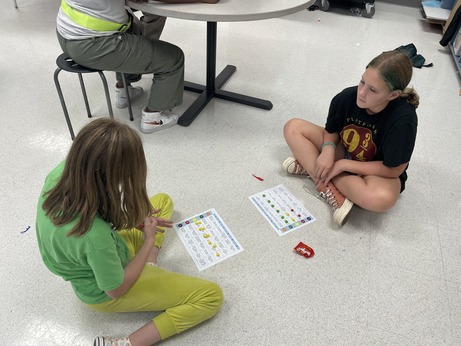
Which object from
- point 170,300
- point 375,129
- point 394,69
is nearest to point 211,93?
point 375,129

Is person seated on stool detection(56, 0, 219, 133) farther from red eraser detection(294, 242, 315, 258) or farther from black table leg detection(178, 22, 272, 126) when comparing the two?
red eraser detection(294, 242, 315, 258)

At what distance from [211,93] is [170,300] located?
4.97 ft

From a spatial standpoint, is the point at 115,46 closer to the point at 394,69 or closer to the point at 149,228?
the point at 149,228

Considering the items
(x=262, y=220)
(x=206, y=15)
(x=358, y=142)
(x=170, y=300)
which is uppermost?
(x=206, y=15)

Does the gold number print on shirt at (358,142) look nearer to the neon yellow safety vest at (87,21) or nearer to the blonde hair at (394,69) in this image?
the blonde hair at (394,69)

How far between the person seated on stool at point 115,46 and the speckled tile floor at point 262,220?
288mm

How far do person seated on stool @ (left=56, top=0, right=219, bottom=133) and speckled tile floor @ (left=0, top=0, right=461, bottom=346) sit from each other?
29cm

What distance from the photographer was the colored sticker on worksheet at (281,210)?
1.55 m

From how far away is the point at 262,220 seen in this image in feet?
5.14

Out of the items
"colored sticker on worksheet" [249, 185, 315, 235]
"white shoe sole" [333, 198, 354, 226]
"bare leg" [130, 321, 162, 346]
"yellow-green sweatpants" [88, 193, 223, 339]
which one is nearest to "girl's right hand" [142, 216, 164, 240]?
"yellow-green sweatpants" [88, 193, 223, 339]

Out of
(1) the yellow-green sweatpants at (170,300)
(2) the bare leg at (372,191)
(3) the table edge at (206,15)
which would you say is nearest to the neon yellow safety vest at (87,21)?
(3) the table edge at (206,15)

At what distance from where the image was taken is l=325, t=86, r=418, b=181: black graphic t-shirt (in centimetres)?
141

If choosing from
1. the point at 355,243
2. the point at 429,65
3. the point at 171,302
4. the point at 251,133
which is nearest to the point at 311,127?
the point at 251,133

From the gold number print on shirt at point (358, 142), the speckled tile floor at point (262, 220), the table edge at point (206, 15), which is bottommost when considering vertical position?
the speckled tile floor at point (262, 220)
